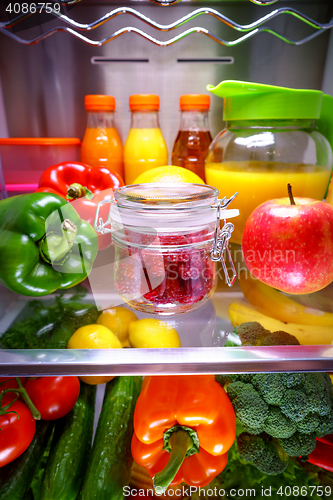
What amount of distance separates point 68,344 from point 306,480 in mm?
548

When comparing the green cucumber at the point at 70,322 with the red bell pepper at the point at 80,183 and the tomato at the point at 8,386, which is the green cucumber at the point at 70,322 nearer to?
the tomato at the point at 8,386

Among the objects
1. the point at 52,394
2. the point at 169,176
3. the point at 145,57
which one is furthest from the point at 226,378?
the point at 145,57

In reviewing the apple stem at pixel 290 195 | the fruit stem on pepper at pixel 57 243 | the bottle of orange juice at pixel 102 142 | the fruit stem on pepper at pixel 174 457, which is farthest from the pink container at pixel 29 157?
the fruit stem on pepper at pixel 174 457

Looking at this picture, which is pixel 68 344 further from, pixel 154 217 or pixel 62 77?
pixel 62 77

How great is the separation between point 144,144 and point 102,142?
136 millimetres

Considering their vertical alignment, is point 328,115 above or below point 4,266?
above

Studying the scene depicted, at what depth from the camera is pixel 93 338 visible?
0.59 metres

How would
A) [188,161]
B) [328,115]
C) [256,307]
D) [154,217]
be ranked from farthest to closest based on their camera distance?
[188,161] < [328,115] < [256,307] < [154,217]

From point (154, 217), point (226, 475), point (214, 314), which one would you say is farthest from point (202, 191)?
point (226, 475)

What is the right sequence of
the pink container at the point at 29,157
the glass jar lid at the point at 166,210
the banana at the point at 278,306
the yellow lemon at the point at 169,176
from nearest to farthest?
the glass jar lid at the point at 166,210
the banana at the point at 278,306
the yellow lemon at the point at 169,176
the pink container at the point at 29,157

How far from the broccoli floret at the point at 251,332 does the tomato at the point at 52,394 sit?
35cm

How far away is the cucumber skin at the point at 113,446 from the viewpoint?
591mm

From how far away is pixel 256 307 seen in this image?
2.23ft

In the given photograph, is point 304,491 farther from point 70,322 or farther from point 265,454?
point 70,322
